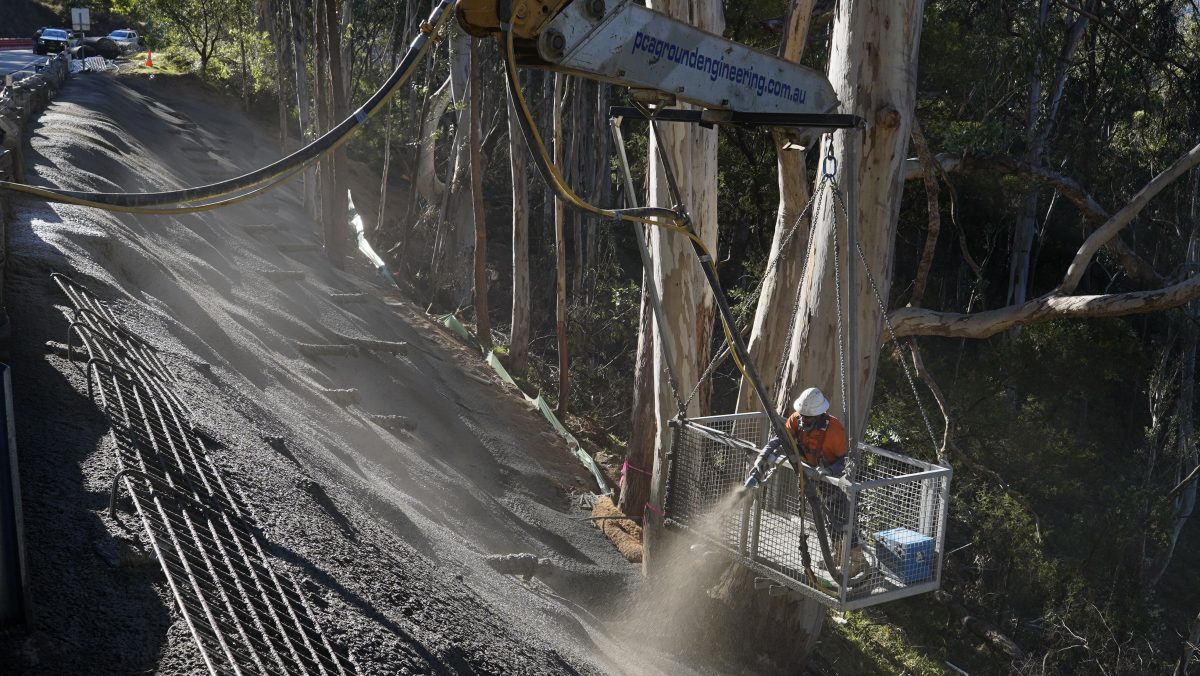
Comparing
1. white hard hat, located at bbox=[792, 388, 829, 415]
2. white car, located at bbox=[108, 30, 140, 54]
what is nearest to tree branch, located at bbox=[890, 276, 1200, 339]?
white hard hat, located at bbox=[792, 388, 829, 415]

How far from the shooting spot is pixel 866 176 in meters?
9.36

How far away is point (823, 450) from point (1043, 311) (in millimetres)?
4180

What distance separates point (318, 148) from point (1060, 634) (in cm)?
1580

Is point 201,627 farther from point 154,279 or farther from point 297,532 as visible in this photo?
point 154,279

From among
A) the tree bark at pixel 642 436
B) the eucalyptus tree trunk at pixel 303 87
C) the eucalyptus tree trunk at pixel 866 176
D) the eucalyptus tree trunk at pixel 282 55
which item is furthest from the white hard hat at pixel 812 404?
the eucalyptus tree trunk at pixel 282 55

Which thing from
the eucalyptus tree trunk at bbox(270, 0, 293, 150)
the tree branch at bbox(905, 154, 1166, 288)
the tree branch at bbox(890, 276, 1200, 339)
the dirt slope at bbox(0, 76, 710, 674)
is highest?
the eucalyptus tree trunk at bbox(270, 0, 293, 150)

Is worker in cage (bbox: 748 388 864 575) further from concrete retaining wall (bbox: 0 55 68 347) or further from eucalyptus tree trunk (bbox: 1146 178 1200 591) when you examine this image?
eucalyptus tree trunk (bbox: 1146 178 1200 591)

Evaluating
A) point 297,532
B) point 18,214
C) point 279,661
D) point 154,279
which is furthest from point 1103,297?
point 18,214

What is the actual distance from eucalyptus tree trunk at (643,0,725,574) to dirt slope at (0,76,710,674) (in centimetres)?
137

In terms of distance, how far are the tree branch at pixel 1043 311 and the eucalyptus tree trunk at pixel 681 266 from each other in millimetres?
2129

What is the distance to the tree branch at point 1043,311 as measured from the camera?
10.2m

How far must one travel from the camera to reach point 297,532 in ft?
23.3

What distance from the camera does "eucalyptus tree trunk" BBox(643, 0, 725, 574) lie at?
11805 mm

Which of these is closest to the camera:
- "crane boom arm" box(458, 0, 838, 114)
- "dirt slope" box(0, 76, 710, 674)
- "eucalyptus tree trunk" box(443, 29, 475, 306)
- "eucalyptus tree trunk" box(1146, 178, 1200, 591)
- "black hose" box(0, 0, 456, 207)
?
"black hose" box(0, 0, 456, 207)
